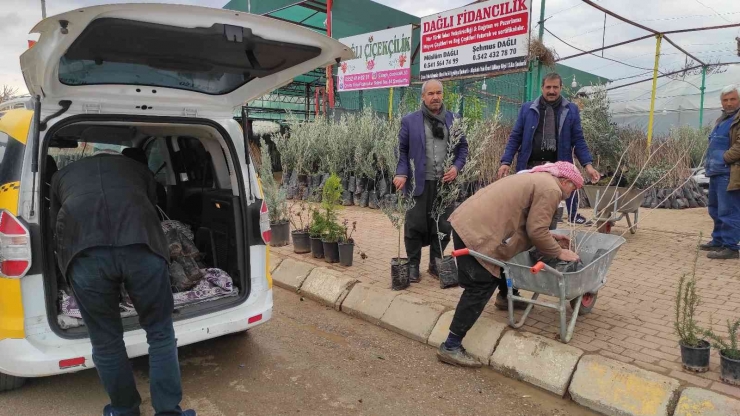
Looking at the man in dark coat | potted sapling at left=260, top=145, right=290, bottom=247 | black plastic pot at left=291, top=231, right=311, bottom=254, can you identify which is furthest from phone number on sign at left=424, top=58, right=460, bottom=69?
black plastic pot at left=291, top=231, right=311, bottom=254

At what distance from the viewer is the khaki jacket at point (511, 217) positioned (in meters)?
3.32

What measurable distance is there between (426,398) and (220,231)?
6.76 feet

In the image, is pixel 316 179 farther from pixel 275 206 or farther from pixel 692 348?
pixel 692 348

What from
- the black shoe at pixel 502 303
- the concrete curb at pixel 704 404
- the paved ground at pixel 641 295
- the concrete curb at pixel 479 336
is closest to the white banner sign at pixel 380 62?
the paved ground at pixel 641 295

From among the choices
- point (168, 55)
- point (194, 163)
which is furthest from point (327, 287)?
point (168, 55)

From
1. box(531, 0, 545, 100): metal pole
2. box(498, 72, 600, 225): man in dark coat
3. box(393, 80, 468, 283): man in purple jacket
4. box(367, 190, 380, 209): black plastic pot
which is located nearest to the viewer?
box(393, 80, 468, 283): man in purple jacket

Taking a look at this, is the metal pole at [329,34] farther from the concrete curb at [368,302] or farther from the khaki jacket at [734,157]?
the khaki jacket at [734,157]

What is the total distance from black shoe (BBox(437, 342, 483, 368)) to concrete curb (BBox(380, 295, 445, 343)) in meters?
0.41

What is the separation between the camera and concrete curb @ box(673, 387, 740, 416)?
2.74m

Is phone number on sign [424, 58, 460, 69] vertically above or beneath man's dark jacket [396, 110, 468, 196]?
above

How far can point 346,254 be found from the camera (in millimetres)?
5738

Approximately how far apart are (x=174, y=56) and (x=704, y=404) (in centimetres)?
372

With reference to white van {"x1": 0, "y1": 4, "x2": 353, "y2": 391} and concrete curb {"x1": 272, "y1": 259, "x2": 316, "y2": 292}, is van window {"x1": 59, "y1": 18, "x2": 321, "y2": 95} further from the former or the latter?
concrete curb {"x1": 272, "y1": 259, "x2": 316, "y2": 292}

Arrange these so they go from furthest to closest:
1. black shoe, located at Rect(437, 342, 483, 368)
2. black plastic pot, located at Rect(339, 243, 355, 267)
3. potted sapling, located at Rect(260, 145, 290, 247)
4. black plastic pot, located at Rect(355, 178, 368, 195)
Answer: black plastic pot, located at Rect(355, 178, 368, 195)
potted sapling, located at Rect(260, 145, 290, 247)
black plastic pot, located at Rect(339, 243, 355, 267)
black shoe, located at Rect(437, 342, 483, 368)
